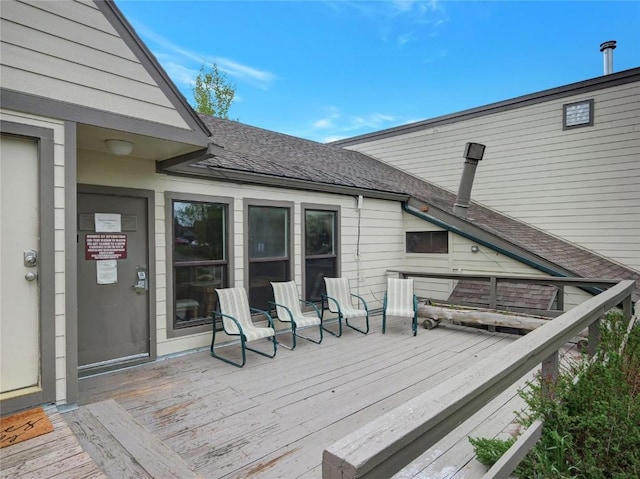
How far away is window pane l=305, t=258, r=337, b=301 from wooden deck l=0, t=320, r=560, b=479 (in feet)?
4.26

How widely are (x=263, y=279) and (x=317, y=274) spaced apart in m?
1.14

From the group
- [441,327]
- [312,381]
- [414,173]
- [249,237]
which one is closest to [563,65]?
[414,173]

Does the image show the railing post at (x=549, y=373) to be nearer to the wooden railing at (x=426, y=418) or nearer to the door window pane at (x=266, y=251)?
the wooden railing at (x=426, y=418)

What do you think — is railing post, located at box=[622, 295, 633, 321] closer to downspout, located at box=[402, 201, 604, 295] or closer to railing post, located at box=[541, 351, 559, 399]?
downspout, located at box=[402, 201, 604, 295]

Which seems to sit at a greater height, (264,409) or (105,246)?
(105,246)

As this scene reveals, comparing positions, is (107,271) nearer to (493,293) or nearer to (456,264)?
(493,293)

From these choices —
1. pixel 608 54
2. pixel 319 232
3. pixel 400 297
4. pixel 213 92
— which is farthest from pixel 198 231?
pixel 213 92

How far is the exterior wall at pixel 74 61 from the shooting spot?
2500 millimetres

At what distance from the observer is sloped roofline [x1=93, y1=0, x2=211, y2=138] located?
2932mm

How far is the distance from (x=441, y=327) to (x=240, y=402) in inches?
151

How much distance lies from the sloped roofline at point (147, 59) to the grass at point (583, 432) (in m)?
3.53

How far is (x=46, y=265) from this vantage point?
2.64 meters

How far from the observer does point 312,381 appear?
3.63 m

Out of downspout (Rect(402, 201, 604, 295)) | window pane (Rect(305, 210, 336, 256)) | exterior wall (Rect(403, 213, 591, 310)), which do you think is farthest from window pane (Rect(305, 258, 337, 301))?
downspout (Rect(402, 201, 604, 295))
